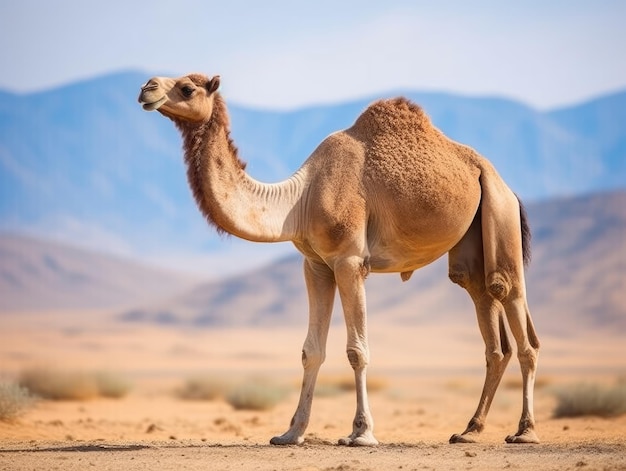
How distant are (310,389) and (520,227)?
2988 mm

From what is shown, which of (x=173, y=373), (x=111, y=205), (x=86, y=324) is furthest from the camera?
(x=111, y=205)

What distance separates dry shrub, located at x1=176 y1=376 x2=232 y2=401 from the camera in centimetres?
2903

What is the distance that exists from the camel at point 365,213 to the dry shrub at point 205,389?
55.9ft

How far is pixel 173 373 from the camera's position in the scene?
50094 mm

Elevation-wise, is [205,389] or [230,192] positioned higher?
[230,192]

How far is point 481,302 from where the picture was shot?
12.7 metres

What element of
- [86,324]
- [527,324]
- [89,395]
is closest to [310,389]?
[527,324]

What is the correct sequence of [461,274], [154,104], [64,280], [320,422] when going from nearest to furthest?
[154,104], [461,274], [320,422], [64,280]

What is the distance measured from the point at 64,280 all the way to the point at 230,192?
93.7 meters

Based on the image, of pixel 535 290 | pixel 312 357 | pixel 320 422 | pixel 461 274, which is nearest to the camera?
pixel 312 357

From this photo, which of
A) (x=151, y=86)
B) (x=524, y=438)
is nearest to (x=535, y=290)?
(x=524, y=438)

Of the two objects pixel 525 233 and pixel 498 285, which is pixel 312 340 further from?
pixel 525 233

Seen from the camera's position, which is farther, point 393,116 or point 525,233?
point 525,233

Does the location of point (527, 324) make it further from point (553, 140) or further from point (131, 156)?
point (553, 140)
